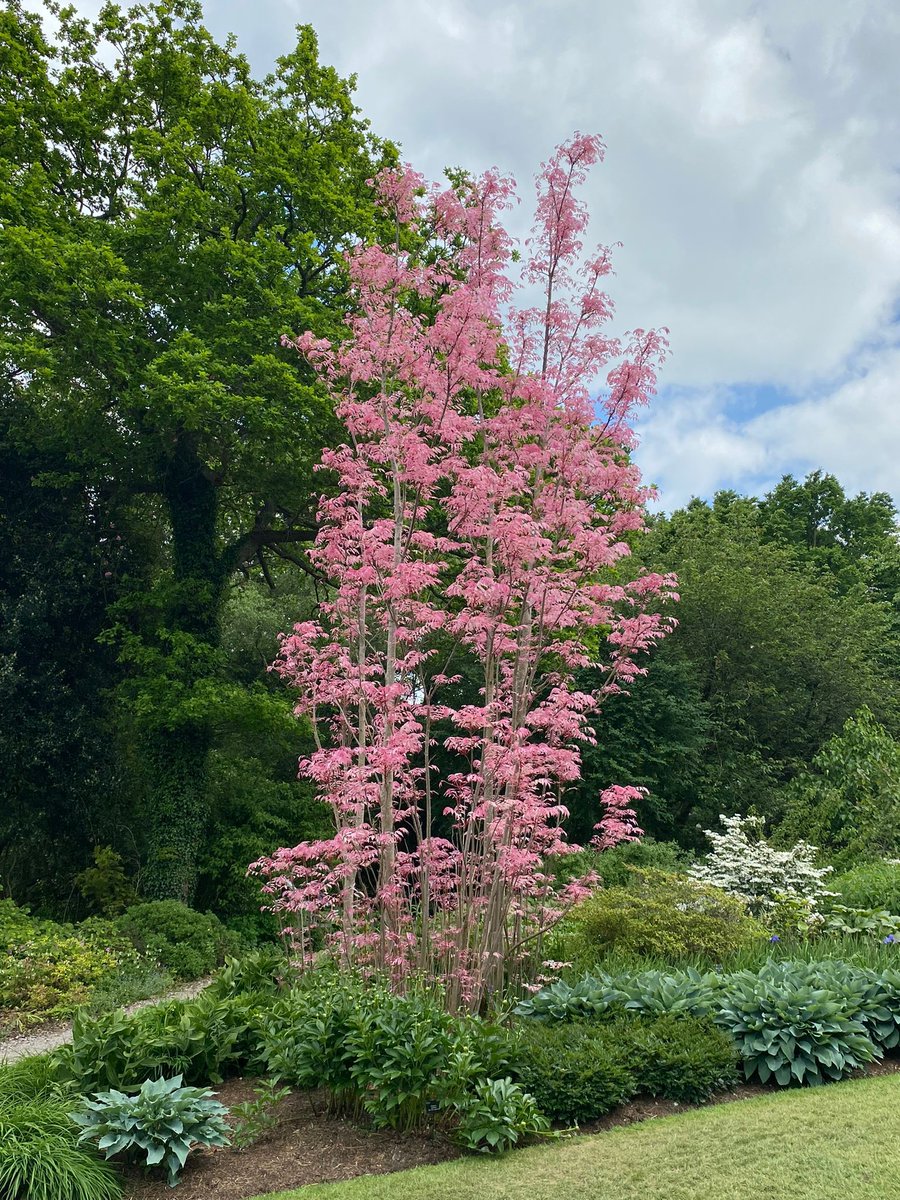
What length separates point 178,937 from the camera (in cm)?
872

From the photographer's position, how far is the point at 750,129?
629 cm

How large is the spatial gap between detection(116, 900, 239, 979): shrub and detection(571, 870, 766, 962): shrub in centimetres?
444

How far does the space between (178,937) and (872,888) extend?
284 inches

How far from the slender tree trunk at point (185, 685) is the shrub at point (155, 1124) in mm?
6579

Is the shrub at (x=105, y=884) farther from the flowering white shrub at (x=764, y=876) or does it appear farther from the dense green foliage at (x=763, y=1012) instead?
the dense green foliage at (x=763, y=1012)

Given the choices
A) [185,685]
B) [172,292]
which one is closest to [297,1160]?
[185,685]

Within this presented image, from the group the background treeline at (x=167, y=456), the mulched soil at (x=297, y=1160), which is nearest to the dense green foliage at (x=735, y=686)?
the background treeline at (x=167, y=456)

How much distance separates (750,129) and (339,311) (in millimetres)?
5703

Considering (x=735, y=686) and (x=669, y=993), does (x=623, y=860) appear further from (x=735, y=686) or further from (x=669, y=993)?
(x=735, y=686)

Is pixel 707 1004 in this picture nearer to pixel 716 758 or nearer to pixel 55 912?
pixel 55 912

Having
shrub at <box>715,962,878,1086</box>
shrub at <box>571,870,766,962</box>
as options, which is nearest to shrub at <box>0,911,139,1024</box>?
shrub at <box>571,870,766,962</box>

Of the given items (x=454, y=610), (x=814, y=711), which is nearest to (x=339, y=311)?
(x=454, y=610)

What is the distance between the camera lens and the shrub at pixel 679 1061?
3.74 m

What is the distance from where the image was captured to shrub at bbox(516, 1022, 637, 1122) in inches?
142
